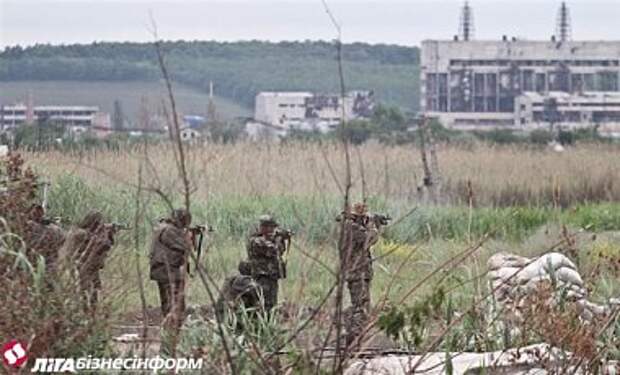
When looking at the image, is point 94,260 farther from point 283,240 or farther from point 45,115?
point 45,115

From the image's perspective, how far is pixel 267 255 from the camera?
10.0 m

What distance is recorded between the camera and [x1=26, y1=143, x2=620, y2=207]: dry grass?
64.5 feet

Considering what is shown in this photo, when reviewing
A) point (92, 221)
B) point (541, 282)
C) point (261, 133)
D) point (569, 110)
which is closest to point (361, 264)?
point (541, 282)

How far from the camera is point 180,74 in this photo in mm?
22609

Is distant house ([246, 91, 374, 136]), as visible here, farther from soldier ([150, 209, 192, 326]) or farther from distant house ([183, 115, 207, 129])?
soldier ([150, 209, 192, 326])

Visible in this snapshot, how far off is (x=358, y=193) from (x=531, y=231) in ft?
9.10

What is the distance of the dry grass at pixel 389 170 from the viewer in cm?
1966

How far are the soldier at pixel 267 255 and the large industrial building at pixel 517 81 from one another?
2718 centimetres

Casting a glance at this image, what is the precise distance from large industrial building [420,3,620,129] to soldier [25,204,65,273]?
91.7 feet

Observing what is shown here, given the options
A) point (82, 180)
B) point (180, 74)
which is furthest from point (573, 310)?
point (180, 74)

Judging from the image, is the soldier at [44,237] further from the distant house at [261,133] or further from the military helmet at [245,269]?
the distant house at [261,133]

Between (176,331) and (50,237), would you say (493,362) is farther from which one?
(50,237)

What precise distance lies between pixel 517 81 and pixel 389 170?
17.4 metres

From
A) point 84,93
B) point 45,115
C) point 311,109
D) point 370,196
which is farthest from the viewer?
point 311,109
